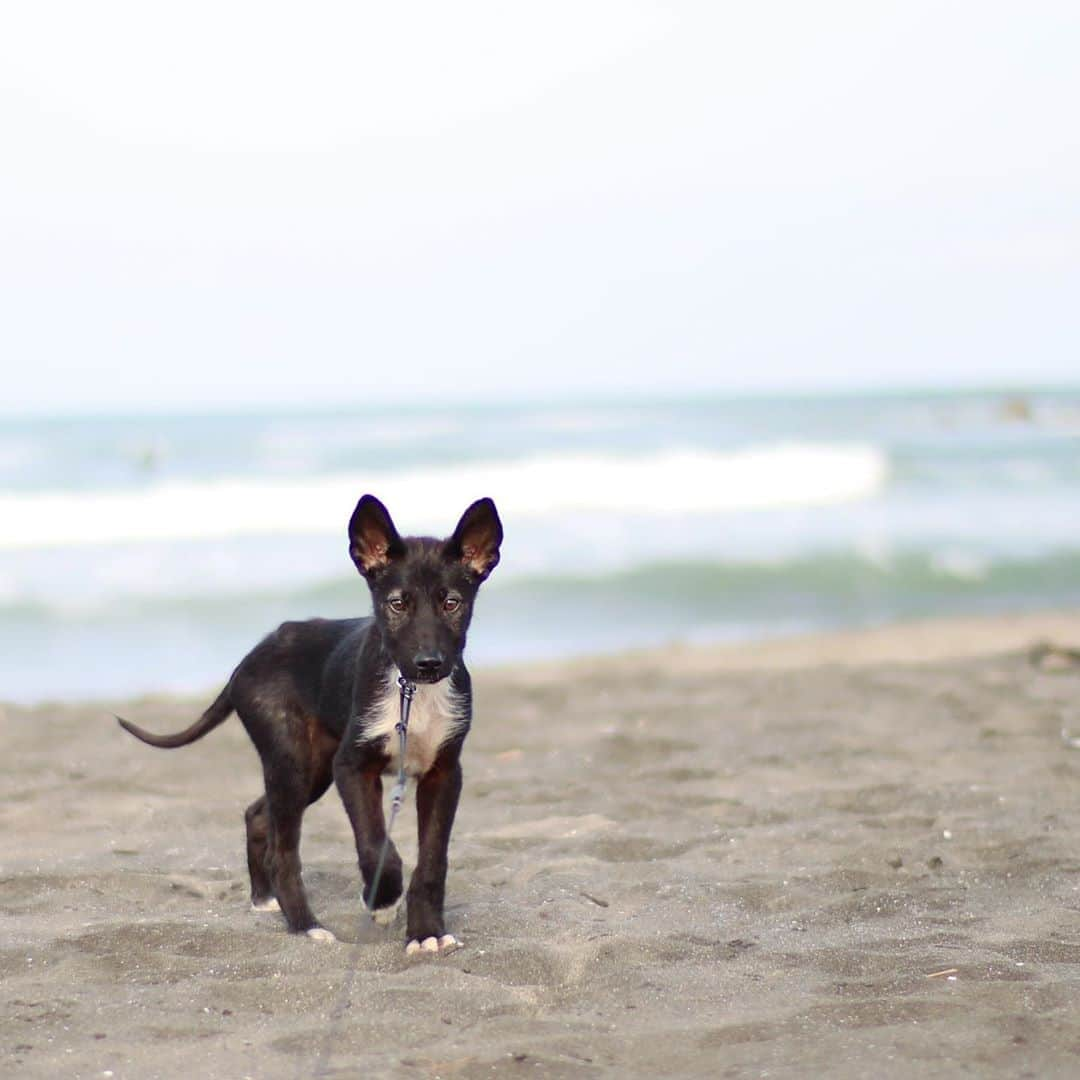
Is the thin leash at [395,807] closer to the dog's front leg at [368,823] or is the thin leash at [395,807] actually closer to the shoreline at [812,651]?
the dog's front leg at [368,823]

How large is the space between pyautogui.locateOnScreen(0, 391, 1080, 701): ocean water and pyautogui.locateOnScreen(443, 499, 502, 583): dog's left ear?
7.16 m

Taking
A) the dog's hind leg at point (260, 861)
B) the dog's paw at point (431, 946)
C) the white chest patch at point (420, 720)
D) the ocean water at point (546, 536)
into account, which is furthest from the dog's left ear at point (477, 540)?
the ocean water at point (546, 536)

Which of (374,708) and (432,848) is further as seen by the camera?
(432,848)

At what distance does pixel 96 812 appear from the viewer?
22.4ft

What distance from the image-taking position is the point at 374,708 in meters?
4.76

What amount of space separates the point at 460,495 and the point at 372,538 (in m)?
23.7

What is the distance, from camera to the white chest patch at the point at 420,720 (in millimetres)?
4738

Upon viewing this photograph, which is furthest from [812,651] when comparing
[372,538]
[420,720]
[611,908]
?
[372,538]

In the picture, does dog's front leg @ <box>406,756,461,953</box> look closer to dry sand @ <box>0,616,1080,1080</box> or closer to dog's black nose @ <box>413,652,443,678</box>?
dry sand @ <box>0,616,1080,1080</box>

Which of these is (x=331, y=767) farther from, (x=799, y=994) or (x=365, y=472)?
(x=365, y=472)

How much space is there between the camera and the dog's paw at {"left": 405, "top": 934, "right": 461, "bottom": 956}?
4699 millimetres

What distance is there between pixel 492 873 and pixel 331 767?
32.8 inches

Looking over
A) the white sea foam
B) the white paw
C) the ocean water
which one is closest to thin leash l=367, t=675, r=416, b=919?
the white paw

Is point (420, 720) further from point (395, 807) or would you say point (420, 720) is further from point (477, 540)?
point (477, 540)
